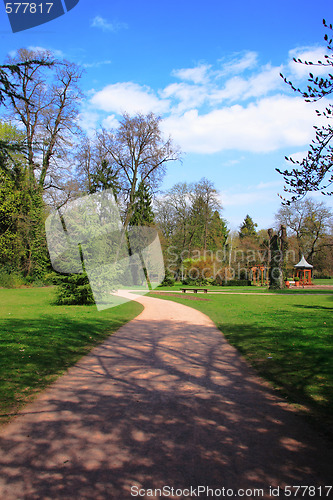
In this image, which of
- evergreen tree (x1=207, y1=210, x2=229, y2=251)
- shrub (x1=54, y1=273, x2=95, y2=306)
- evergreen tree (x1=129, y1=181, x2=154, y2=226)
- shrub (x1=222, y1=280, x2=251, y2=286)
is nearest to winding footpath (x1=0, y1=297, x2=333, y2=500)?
shrub (x1=54, y1=273, x2=95, y2=306)

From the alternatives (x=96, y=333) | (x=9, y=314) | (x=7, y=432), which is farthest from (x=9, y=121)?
(x=7, y=432)

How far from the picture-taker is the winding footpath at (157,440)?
2.71 meters

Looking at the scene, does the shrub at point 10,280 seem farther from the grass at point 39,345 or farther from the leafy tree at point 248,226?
the leafy tree at point 248,226

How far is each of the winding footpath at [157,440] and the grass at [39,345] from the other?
14.9 inches

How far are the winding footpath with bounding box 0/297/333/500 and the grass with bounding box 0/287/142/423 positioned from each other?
1.24ft

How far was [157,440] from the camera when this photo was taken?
341 centimetres

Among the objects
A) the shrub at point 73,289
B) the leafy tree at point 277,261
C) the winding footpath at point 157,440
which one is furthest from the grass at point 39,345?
the leafy tree at point 277,261

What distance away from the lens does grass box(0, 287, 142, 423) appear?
500 centimetres

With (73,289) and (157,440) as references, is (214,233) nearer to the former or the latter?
(73,289)

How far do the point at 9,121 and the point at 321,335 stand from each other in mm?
31726

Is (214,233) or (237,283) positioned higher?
(214,233)

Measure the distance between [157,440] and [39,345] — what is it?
5024mm

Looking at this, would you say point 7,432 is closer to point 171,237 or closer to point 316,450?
point 316,450

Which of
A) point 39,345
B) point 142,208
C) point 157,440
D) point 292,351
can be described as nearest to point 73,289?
point 39,345
